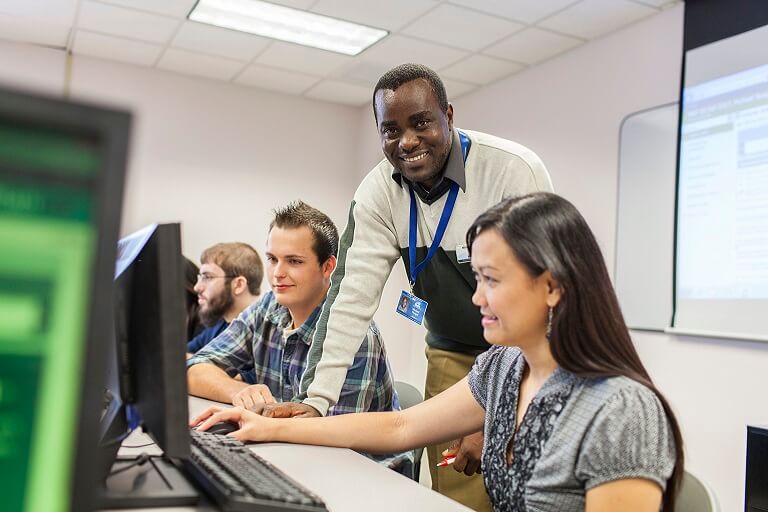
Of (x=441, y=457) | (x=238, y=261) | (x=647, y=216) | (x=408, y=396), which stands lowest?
(x=441, y=457)

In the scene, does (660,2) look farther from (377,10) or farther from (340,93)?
(340,93)

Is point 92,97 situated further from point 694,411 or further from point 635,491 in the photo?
point 694,411

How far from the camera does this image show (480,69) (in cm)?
440

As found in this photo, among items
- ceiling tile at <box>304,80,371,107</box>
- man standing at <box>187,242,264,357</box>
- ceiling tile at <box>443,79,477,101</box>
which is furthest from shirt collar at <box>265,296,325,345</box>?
ceiling tile at <box>304,80,371,107</box>

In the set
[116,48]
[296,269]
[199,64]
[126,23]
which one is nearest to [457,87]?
[199,64]

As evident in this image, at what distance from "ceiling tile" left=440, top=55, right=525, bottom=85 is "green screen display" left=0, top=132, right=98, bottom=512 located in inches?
158

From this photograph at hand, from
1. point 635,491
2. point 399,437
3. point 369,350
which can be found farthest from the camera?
point 369,350

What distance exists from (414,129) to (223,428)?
2.84 ft

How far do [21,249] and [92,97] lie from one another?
94 millimetres

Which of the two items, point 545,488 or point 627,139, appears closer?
point 545,488

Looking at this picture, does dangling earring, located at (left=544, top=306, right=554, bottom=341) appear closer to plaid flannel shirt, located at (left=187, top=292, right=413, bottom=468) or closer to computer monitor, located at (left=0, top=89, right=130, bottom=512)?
plaid flannel shirt, located at (left=187, top=292, right=413, bottom=468)

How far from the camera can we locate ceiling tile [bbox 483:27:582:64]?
12.5 ft

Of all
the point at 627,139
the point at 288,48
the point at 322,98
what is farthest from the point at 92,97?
the point at 322,98

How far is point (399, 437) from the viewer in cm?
136
